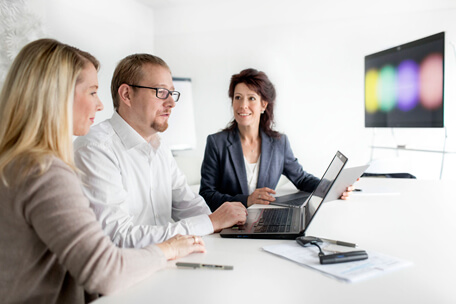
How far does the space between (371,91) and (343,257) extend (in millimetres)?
3647

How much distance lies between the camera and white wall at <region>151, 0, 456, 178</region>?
15.7ft

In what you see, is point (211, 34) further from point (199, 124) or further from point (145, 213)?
point (145, 213)

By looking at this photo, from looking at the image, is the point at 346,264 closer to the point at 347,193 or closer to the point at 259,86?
the point at 347,193

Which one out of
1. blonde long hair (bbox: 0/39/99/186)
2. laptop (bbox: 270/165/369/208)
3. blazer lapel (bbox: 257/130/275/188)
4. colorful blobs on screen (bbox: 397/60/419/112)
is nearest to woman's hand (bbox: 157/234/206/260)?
blonde long hair (bbox: 0/39/99/186)

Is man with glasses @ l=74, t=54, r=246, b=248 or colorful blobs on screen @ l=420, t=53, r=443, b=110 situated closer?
man with glasses @ l=74, t=54, r=246, b=248

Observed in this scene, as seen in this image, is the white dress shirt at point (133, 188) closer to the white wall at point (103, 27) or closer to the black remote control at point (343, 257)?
the black remote control at point (343, 257)

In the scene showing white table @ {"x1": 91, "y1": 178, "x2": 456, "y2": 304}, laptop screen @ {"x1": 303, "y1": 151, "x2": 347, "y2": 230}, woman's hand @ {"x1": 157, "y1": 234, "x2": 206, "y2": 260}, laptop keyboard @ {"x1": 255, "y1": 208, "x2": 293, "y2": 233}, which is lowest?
white table @ {"x1": 91, "y1": 178, "x2": 456, "y2": 304}

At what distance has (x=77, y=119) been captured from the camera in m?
1.21

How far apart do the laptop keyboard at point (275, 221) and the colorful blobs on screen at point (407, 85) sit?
99.8 inches

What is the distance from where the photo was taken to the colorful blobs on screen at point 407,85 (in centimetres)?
374

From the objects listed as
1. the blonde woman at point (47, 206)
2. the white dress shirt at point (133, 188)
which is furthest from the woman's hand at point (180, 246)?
the white dress shirt at point (133, 188)

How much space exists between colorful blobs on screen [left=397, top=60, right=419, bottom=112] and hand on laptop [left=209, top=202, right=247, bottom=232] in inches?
112

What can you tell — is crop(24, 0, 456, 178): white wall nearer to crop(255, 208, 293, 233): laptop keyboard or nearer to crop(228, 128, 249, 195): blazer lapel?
crop(228, 128, 249, 195): blazer lapel

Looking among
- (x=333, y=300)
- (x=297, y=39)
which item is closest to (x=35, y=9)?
(x=297, y=39)
